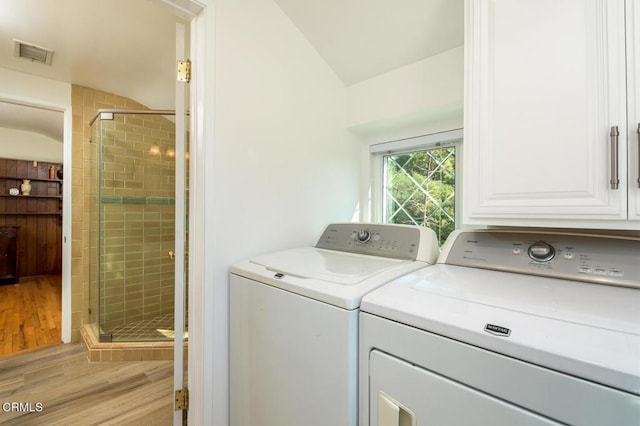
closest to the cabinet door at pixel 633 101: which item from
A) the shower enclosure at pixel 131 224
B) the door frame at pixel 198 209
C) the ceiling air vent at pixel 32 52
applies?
the door frame at pixel 198 209

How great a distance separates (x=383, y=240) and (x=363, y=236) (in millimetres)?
117

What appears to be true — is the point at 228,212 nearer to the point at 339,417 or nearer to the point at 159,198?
the point at 339,417

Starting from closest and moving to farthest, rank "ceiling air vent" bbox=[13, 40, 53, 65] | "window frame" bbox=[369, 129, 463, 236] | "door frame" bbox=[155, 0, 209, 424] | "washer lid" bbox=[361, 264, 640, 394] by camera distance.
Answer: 1. "washer lid" bbox=[361, 264, 640, 394]
2. "door frame" bbox=[155, 0, 209, 424]
3. "window frame" bbox=[369, 129, 463, 236]
4. "ceiling air vent" bbox=[13, 40, 53, 65]

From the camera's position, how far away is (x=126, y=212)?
8.57 ft

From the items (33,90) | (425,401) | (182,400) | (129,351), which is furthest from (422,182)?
(33,90)

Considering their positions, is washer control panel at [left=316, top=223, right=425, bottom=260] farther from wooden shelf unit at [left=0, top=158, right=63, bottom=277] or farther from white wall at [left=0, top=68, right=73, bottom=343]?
wooden shelf unit at [left=0, top=158, right=63, bottom=277]

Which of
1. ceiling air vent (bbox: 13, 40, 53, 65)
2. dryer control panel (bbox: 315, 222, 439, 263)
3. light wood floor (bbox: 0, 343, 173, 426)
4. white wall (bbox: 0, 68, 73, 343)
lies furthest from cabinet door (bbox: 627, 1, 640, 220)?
white wall (bbox: 0, 68, 73, 343)

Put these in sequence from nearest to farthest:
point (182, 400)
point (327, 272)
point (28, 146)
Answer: point (327, 272) → point (182, 400) → point (28, 146)

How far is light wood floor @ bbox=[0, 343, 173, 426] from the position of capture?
156 cm

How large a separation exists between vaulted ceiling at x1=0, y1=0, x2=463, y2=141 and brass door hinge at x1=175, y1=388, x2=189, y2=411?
1665 mm

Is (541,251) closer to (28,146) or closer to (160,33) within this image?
(160,33)

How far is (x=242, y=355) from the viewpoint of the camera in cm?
115

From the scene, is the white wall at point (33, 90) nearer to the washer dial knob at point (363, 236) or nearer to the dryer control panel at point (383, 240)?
the dryer control panel at point (383, 240)

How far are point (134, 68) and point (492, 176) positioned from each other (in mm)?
2549
